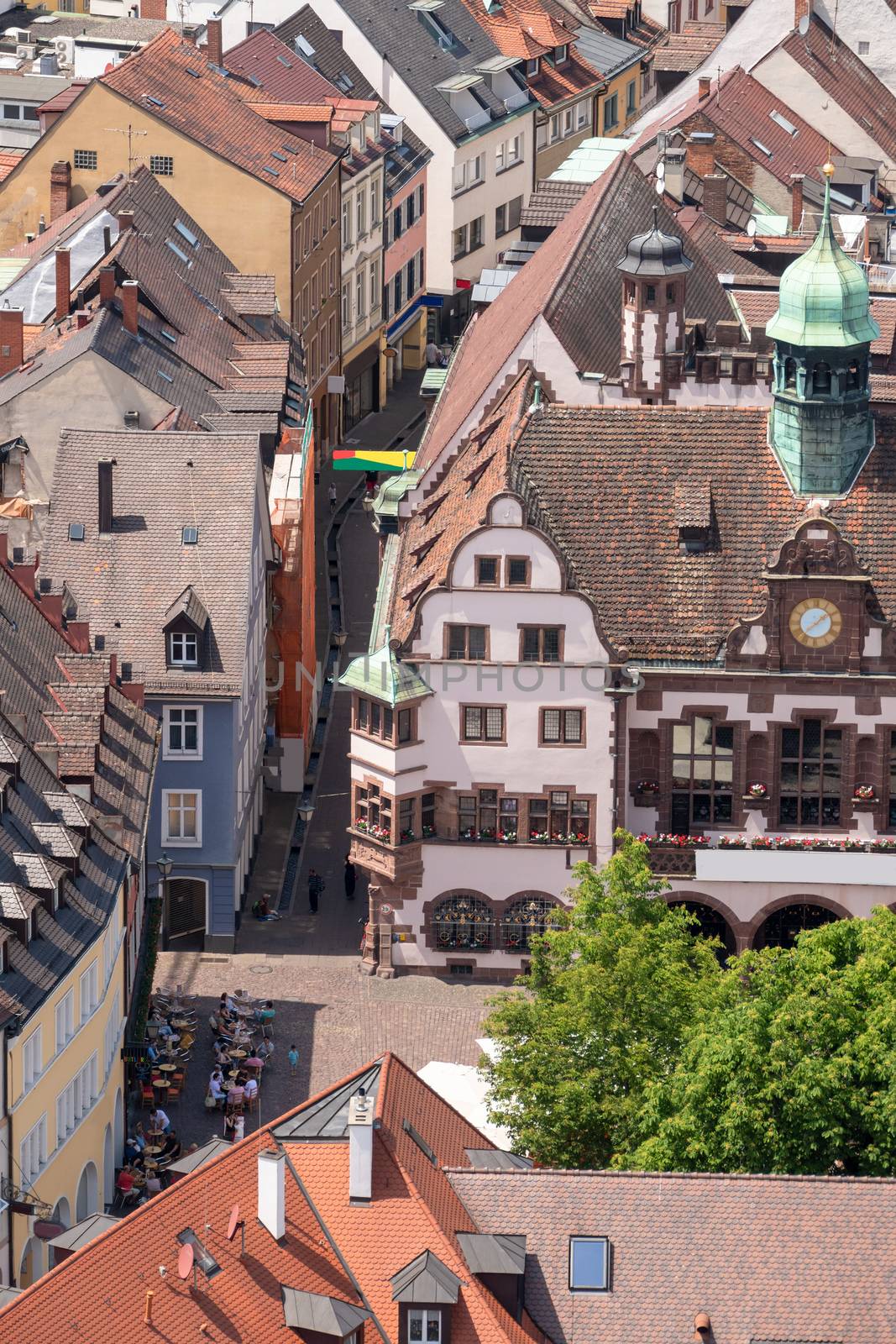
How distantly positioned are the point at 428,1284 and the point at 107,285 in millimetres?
78957

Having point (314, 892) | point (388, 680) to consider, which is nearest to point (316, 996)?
point (314, 892)

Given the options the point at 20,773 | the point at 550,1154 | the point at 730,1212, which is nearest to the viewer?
the point at 730,1212

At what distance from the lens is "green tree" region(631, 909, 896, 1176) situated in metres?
123

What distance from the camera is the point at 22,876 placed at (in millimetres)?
135125

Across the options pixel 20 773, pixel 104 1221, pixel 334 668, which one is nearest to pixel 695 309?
pixel 334 668

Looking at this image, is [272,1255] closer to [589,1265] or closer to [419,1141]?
[419,1141]

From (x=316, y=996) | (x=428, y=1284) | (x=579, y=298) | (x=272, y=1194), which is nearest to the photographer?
(x=428, y=1284)

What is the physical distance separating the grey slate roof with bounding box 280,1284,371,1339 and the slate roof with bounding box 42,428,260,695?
160 ft

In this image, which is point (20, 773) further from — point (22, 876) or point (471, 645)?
point (471, 645)

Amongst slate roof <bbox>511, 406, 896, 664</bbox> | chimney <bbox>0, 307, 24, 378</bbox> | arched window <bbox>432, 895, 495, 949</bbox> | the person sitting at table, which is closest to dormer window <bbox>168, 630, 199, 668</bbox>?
arched window <bbox>432, 895, 495, 949</bbox>

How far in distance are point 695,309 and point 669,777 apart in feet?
99.1

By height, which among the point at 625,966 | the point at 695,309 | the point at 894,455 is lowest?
the point at 625,966

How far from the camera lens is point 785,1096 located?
123 metres

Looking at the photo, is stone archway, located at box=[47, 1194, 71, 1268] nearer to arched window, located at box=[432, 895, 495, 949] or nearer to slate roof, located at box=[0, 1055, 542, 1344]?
slate roof, located at box=[0, 1055, 542, 1344]
